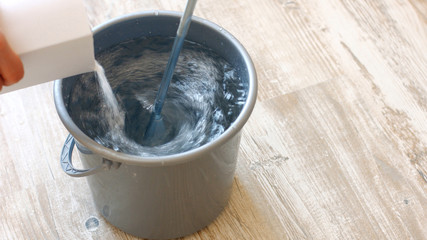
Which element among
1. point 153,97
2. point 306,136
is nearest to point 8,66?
point 153,97

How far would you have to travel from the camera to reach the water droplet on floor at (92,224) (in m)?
1.00

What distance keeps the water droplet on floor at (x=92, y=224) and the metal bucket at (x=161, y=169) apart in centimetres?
3

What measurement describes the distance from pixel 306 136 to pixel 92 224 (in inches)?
18.3

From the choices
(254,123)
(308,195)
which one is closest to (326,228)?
(308,195)

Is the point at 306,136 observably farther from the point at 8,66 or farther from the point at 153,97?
the point at 8,66

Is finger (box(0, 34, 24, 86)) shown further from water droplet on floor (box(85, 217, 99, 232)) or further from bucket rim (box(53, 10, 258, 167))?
water droplet on floor (box(85, 217, 99, 232))

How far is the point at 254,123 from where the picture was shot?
3.72 feet

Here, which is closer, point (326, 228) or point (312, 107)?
point (326, 228)

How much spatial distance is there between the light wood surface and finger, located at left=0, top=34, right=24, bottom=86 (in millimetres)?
414

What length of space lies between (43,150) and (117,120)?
24cm

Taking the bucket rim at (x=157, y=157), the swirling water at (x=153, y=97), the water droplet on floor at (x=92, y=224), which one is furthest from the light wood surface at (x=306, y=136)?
the bucket rim at (x=157, y=157)

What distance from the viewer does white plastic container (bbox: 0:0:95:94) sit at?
669 mm

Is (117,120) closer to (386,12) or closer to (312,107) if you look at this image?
(312,107)

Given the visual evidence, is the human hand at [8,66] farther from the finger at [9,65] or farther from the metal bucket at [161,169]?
the metal bucket at [161,169]
